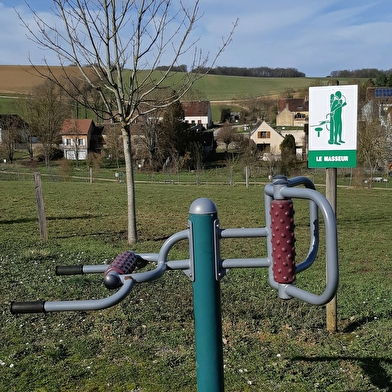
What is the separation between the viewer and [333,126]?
4.01 meters

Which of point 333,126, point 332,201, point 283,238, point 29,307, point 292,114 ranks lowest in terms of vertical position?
point 29,307

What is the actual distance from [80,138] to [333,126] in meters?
55.5

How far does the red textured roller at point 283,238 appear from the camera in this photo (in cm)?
186

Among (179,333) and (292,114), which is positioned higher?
(292,114)

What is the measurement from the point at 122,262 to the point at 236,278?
457 cm

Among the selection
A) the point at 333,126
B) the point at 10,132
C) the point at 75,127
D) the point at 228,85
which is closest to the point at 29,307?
the point at 333,126

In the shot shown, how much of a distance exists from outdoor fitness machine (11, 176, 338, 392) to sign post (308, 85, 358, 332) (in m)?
2.10

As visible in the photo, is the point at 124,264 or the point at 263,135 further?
the point at 263,135

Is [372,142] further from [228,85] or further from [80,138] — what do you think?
[228,85]

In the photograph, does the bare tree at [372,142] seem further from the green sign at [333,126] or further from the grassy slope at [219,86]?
the grassy slope at [219,86]

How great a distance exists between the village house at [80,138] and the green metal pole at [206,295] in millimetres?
50507

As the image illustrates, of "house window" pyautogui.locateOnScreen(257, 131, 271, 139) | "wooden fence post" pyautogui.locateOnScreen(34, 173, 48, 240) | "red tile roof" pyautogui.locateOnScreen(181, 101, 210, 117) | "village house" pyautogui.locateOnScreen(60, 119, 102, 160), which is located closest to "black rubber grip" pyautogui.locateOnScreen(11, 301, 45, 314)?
"wooden fence post" pyautogui.locateOnScreen(34, 173, 48, 240)

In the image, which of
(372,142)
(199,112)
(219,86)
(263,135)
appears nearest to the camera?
(372,142)

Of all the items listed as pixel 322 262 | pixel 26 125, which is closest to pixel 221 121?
pixel 26 125
